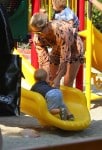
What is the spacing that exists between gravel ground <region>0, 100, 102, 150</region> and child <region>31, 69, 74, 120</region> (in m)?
0.21

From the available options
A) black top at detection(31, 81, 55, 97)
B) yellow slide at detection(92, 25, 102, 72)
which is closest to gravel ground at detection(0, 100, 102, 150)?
black top at detection(31, 81, 55, 97)

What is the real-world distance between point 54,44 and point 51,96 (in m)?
1.15

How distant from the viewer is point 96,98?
22.9 feet

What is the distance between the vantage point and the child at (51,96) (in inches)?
205

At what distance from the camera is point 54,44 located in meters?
Result: 6.19

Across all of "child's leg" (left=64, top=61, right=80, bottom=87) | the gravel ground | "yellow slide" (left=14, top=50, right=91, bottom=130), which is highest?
"child's leg" (left=64, top=61, right=80, bottom=87)

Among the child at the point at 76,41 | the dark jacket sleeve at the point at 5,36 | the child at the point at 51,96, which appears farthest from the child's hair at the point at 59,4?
the dark jacket sleeve at the point at 5,36

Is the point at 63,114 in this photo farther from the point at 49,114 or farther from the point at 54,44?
the point at 54,44

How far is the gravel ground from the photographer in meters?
4.84

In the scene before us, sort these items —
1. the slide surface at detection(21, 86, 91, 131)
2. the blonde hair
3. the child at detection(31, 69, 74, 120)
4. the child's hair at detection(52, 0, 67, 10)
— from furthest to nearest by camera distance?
1. the child's hair at detection(52, 0, 67, 10)
2. the blonde hair
3. the child at detection(31, 69, 74, 120)
4. the slide surface at detection(21, 86, 91, 131)

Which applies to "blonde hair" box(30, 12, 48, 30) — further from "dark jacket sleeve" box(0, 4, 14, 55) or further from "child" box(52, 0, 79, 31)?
"dark jacket sleeve" box(0, 4, 14, 55)

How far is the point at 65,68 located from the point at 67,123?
4.10 ft

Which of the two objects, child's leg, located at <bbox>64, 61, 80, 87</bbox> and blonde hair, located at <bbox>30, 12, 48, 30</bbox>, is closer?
blonde hair, located at <bbox>30, 12, 48, 30</bbox>

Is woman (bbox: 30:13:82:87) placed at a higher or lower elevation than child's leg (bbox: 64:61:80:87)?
higher
